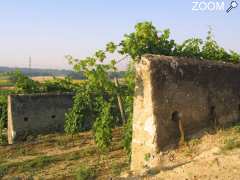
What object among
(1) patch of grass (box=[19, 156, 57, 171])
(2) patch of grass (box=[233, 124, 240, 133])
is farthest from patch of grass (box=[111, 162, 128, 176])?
(2) patch of grass (box=[233, 124, 240, 133])

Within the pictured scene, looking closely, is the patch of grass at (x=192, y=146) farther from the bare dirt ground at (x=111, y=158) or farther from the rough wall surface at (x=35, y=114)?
the rough wall surface at (x=35, y=114)

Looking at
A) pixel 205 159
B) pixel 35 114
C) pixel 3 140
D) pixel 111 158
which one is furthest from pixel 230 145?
pixel 3 140

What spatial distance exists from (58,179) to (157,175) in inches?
173

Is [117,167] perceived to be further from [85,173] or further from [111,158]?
[111,158]

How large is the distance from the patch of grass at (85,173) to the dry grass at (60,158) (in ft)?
0.23

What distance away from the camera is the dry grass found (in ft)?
36.4

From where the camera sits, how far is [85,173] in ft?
34.1

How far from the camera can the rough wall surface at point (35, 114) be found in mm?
16719

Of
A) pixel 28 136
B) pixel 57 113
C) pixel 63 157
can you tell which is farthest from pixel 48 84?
pixel 63 157

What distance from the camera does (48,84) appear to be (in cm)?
2122

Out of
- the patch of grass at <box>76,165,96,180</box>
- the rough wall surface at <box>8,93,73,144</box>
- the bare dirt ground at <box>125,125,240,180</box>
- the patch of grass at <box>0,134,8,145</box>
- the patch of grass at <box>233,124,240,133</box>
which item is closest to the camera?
the bare dirt ground at <box>125,125,240,180</box>

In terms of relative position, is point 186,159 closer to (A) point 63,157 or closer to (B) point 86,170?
(B) point 86,170

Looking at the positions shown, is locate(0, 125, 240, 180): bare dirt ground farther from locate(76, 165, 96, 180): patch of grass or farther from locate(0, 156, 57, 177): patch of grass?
locate(76, 165, 96, 180): patch of grass

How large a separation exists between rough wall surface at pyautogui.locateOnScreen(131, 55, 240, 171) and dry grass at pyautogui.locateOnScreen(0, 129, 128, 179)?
235cm
